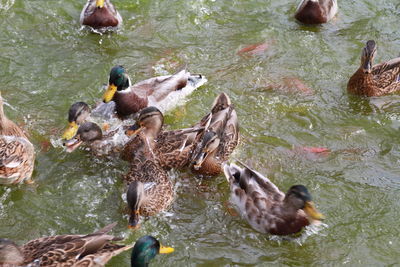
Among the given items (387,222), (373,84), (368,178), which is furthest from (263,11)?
(387,222)

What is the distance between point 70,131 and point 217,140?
1.62m

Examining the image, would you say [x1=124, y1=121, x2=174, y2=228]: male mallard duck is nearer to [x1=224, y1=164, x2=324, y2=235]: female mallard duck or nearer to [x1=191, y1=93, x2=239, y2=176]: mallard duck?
[x1=191, y1=93, x2=239, y2=176]: mallard duck

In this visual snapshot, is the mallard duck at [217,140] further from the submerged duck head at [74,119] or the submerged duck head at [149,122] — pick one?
the submerged duck head at [74,119]

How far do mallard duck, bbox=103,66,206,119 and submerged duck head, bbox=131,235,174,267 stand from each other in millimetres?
2473

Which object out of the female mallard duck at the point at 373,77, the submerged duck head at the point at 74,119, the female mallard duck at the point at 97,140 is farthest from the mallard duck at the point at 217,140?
the female mallard duck at the point at 373,77

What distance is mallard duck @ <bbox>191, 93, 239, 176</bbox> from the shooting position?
19.7 ft

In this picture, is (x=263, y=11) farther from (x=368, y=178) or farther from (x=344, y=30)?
(x=368, y=178)

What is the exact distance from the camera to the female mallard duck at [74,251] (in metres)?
4.61

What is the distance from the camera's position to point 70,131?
6.25 metres

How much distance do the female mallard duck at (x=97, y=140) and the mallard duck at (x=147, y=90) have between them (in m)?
0.49

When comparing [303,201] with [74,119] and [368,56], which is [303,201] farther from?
[368,56]

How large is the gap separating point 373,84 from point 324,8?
1925 mm

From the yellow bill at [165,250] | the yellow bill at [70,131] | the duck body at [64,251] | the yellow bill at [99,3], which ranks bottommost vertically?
the yellow bill at [165,250]

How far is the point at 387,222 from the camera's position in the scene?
562 centimetres
